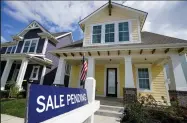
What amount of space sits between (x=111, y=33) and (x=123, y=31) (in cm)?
91

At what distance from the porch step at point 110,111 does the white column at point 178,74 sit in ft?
11.0

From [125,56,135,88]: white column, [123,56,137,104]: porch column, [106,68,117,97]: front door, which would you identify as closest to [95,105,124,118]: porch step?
[123,56,137,104]: porch column

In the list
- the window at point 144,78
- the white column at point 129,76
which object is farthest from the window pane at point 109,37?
the window at point 144,78

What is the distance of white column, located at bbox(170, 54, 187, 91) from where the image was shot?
19.0 ft

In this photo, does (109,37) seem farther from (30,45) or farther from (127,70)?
(30,45)

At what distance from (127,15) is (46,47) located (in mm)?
8916

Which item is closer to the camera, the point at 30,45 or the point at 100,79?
the point at 100,79

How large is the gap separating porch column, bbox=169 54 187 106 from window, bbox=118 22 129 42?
3.18 meters

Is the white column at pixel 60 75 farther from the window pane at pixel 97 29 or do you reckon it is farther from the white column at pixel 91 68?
the window pane at pixel 97 29

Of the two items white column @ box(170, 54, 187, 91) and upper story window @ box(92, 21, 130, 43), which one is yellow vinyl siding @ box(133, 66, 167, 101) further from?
upper story window @ box(92, 21, 130, 43)

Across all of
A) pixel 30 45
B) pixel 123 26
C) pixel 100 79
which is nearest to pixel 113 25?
pixel 123 26

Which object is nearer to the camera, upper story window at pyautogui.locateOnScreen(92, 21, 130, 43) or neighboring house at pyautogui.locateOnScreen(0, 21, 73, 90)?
upper story window at pyautogui.locateOnScreen(92, 21, 130, 43)

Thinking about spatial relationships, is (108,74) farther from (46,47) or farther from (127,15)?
(46,47)

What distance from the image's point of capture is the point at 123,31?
8.35m
